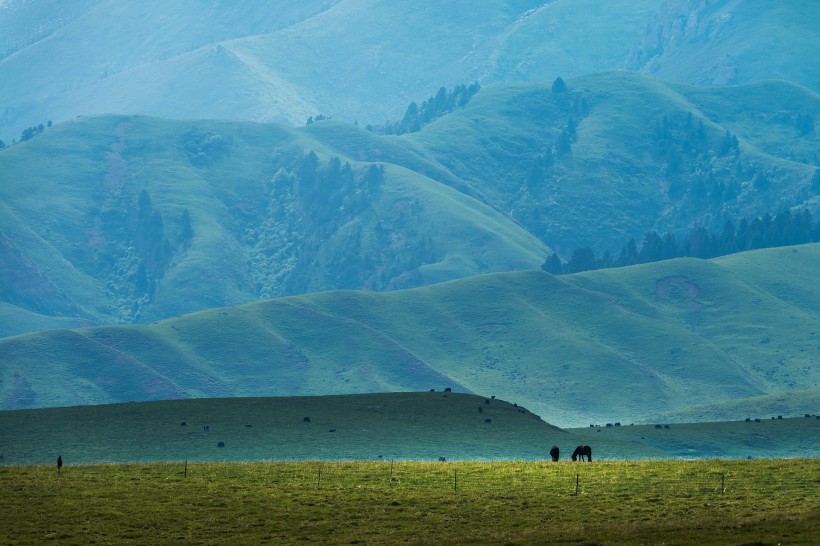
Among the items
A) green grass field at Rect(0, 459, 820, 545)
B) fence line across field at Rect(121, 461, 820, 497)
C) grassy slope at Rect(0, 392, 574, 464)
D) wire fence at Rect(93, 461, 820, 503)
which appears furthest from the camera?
grassy slope at Rect(0, 392, 574, 464)

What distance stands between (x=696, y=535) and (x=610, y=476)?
16.5 metres

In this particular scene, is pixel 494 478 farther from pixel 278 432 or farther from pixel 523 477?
pixel 278 432

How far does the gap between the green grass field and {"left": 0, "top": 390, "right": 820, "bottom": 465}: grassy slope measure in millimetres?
57480

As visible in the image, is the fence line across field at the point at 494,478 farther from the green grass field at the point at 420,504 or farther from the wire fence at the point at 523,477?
the green grass field at the point at 420,504

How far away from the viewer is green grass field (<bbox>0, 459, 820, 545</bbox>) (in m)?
58.7

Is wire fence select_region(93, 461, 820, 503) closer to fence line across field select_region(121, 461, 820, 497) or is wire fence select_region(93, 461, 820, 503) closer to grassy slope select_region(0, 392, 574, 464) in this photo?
fence line across field select_region(121, 461, 820, 497)

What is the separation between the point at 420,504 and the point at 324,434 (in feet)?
274

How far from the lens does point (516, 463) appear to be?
80750 millimetres

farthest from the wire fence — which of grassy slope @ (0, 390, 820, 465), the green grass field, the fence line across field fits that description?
grassy slope @ (0, 390, 820, 465)

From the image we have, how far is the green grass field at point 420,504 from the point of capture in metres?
58.7

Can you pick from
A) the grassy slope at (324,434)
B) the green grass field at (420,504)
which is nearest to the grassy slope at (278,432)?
the grassy slope at (324,434)

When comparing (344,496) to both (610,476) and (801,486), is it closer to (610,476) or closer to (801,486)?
(610,476)

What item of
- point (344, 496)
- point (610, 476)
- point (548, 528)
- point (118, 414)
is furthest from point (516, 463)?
point (118, 414)

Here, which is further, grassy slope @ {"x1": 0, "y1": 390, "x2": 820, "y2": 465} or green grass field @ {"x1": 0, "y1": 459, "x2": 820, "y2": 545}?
grassy slope @ {"x1": 0, "y1": 390, "x2": 820, "y2": 465}
